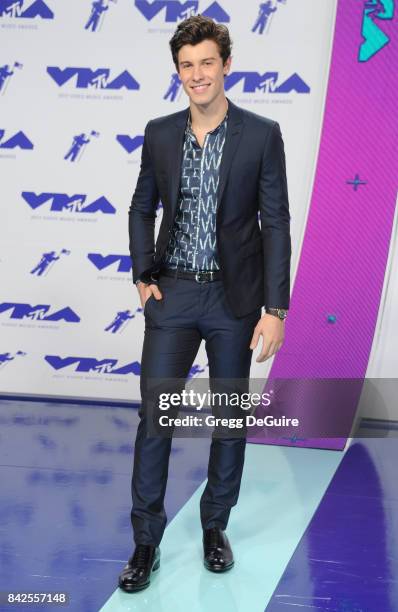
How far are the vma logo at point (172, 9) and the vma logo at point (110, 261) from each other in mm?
1317

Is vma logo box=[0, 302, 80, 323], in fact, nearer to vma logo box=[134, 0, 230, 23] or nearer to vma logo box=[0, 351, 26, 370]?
vma logo box=[0, 351, 26, 370]

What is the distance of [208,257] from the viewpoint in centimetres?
278

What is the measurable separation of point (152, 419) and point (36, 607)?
0.65m

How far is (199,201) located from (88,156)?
7.92 feet

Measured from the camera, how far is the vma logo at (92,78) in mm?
4938

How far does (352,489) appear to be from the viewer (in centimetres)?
379

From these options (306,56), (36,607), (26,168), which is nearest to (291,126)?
(306,56)

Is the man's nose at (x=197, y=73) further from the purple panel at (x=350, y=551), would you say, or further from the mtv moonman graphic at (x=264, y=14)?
the mtv moonman graphic at (x=264, y=14)

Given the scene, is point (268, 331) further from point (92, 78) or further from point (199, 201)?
point (92, 78)

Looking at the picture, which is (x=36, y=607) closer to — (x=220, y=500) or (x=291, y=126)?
(x=220, y=500)

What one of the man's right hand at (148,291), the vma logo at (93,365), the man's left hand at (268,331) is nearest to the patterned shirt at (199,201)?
the man's right hand at (148,291)

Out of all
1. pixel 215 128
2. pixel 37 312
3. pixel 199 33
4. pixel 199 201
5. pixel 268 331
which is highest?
pixel 199 33

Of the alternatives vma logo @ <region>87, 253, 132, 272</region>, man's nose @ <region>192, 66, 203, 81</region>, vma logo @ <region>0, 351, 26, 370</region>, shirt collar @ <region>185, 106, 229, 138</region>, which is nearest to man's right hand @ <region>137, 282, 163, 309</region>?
shirt collar @ <region>185, 106, 229, 138</region>

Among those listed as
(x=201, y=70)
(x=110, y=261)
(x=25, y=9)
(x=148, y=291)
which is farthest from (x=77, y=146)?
(x=201, y=70)
